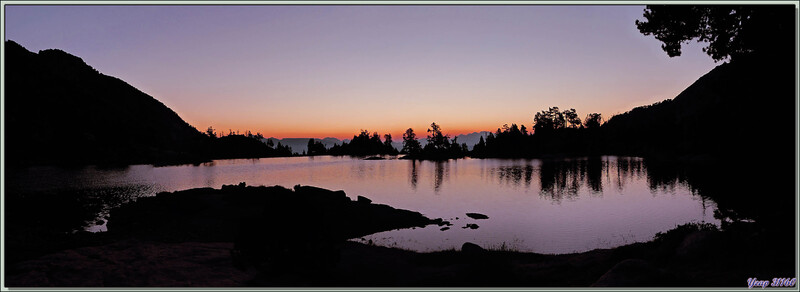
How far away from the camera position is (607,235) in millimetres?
39000

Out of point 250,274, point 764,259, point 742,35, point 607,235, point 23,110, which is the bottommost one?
point 607,235

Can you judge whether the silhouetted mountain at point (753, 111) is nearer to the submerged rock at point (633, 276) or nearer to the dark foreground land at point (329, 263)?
the dark foreground land at point (329, 263)

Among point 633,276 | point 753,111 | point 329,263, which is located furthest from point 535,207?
point 329,263

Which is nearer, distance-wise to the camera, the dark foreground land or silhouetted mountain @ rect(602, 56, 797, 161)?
the dark foreground land

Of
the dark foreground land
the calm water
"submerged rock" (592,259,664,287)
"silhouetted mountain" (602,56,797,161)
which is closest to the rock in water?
the calm water

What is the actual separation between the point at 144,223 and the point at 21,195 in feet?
136

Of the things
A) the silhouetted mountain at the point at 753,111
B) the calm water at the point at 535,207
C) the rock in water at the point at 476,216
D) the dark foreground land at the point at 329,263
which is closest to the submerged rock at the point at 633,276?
the dark foreground land at the point at 329,263

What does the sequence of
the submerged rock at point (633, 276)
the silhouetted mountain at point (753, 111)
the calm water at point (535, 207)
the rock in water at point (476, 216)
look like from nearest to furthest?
the submerged rock at point (633, 276)
the silhouetted mountain at point (753, 111)
the calm water at point (535, 207)
the rock in water at point (476, 216)

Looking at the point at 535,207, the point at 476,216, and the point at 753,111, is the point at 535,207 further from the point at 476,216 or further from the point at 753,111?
the point at 753,111

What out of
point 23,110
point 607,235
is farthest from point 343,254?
point 23,110

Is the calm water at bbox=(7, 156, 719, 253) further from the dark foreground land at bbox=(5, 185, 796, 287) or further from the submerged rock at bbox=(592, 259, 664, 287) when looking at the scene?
the submerged rock at bbox=(592, 259, 664, 287)

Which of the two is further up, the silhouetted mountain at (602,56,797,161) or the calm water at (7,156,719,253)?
the silhouetted mountain at (602,56,797,161)

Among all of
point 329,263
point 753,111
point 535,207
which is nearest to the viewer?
point 329,263

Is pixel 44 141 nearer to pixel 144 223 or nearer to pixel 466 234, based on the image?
pixel 144 223
